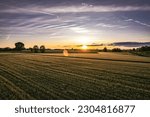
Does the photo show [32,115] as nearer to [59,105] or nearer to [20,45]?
[59,105]

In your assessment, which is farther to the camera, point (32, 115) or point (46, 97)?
point (46, 97)

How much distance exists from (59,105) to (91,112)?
1313 millimetres

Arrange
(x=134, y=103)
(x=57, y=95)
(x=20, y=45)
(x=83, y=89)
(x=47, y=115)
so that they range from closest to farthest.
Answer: (x=47, y=115), (x=134, y=103), (x=57, y=95), (x=83, y=89), (x=20, y=45)

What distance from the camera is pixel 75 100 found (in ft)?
35.1

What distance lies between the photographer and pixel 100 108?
10164 mm

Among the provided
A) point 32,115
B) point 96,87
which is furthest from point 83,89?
point 32,115

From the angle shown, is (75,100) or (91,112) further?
(75,100)

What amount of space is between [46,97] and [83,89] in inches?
98.8

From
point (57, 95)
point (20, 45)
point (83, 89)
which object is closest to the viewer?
point (57, 95)

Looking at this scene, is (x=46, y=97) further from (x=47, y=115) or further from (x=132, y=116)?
(x=132, y=116)

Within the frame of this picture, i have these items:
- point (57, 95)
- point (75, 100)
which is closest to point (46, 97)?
point (57, 95)

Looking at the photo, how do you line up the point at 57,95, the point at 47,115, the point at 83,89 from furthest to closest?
1. the point at 83,89
2. the point at 57,95
3. the point at 47,115

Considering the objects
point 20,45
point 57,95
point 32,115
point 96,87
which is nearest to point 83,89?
point 96,87

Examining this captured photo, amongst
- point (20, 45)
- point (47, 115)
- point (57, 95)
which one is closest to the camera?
point (47, 115)
